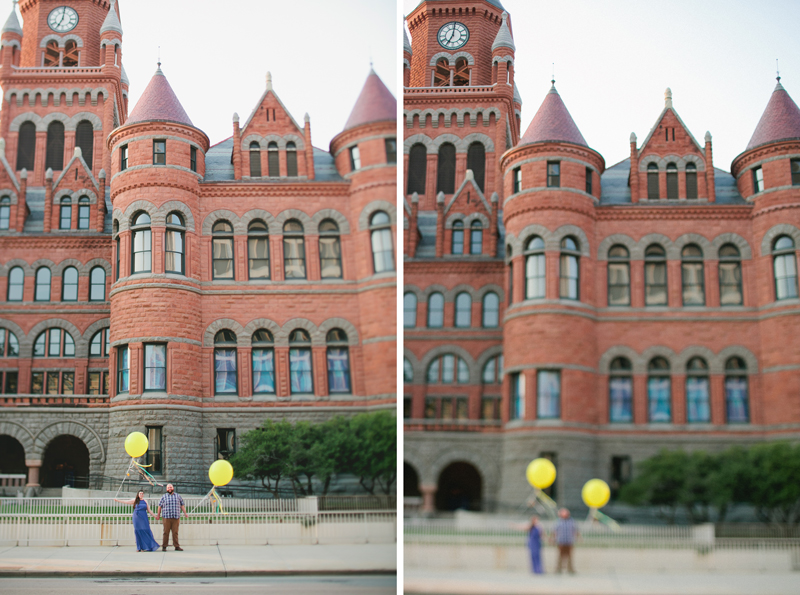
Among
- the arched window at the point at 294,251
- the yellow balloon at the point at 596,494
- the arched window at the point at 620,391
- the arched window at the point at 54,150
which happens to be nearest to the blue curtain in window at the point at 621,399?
the arched window at the point at 620,391

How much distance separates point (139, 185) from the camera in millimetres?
9648

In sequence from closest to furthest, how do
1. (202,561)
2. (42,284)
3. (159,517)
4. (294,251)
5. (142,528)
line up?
1. (202,561)
2. (142,528)
3. (159,517)
4. (42,284)
5. (294,251)

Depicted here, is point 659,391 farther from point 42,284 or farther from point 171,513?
point 42,284

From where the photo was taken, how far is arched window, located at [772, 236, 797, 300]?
8.87m

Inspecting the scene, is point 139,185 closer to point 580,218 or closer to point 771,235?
point 580,218

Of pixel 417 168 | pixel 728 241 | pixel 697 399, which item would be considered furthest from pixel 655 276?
pixel 417 168

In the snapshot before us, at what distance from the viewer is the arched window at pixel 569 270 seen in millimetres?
9039

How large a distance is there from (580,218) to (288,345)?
154 inches

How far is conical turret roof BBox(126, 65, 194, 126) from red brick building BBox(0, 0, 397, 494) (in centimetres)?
2

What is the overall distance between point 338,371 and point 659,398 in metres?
3.83

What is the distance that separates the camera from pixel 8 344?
30.9 ft

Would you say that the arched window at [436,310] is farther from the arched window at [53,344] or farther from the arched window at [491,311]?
the arched window at [53,344]

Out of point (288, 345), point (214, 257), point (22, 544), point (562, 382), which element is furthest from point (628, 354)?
point (22, 544)

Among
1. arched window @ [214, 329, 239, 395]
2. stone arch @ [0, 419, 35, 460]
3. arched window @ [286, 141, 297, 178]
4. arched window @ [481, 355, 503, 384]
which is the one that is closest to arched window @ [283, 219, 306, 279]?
arched window @ [286, 141, 297, 178]
